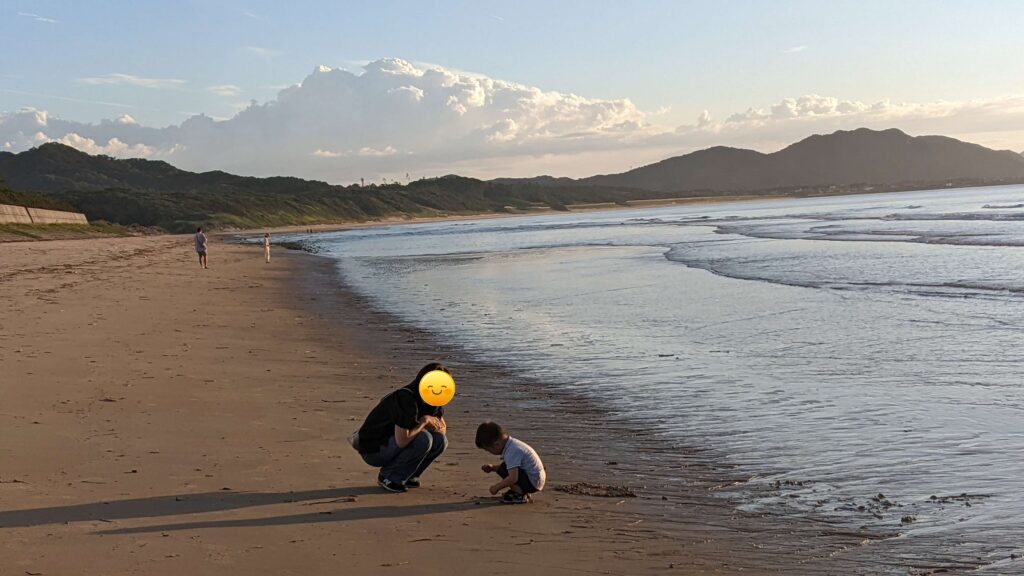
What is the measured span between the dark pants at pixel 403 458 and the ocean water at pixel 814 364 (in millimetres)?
2193

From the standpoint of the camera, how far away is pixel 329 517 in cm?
597

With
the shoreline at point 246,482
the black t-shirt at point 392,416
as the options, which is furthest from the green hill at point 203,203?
the black t-shirt at point 392,416

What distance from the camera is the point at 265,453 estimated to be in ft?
24.8

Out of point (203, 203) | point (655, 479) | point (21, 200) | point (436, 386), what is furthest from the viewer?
point (203, 203)

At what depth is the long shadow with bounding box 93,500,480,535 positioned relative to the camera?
556 centimetres

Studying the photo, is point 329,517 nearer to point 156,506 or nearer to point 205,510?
point 205,510

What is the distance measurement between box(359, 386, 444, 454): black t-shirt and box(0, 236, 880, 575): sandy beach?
0.35 meters

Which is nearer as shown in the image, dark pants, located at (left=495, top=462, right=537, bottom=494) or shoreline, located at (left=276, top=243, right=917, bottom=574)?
shoreline, located at (left=276, top=243, right=917, bottom=574)

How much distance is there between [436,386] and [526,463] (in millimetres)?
892

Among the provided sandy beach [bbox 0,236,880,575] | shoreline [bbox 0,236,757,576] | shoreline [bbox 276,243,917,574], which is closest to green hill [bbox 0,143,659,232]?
shoreline [bbox 0,236,757,576]

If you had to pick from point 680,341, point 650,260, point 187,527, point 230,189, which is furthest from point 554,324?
point 230,189

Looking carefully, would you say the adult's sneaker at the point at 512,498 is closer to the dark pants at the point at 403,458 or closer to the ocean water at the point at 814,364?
the dark pants at the point at 403,458

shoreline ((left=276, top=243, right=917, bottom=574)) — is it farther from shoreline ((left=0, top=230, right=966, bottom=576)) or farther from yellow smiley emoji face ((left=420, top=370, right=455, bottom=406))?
yellow smiley emoji face ((left=420, top=370, right=455, bottom=406))

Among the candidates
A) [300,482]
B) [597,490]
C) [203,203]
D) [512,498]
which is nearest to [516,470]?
[512,498]
